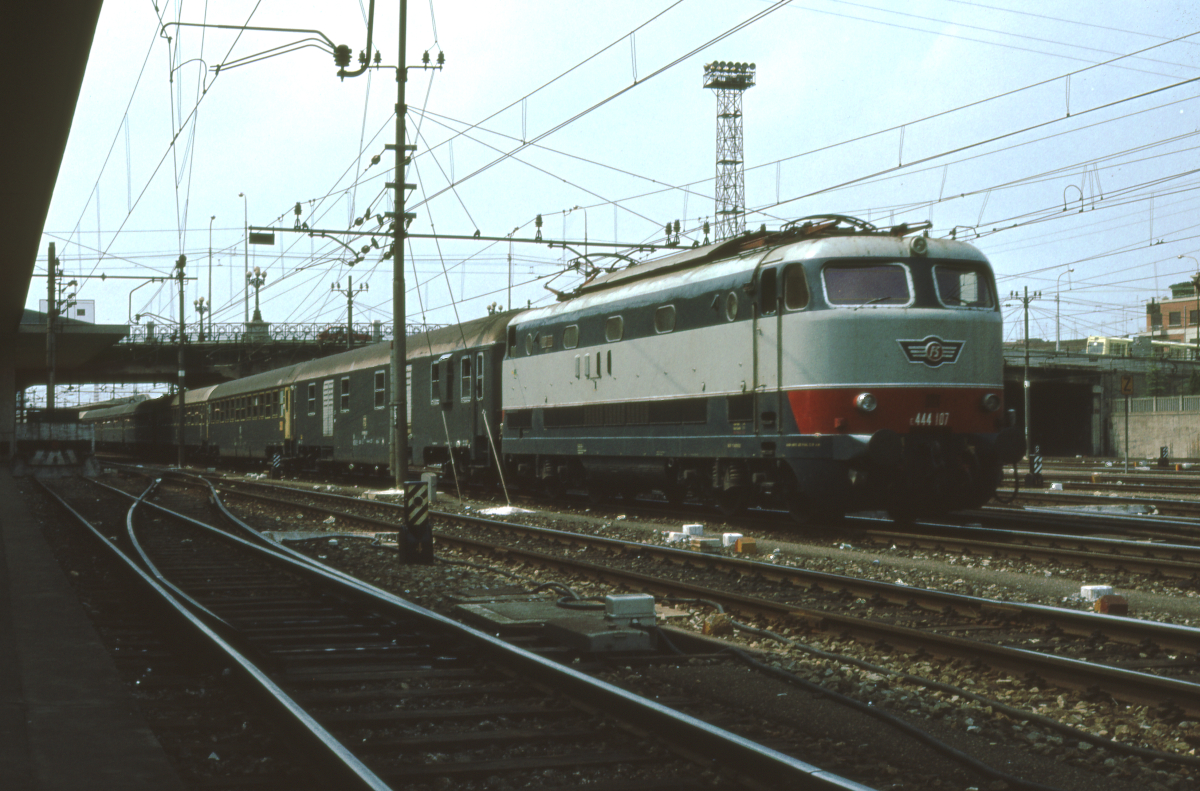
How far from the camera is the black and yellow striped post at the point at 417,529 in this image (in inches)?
487

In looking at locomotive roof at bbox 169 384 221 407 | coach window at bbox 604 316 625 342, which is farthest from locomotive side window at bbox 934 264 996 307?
locomotive roof at bbox 169 384 221 407

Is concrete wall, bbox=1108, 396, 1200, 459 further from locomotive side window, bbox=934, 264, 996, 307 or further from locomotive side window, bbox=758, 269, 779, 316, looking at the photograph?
locomotive side window, bbox=758, 269, 779, 316

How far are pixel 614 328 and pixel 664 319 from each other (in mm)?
1550

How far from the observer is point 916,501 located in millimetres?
14133

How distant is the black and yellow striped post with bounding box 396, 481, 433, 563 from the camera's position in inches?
487

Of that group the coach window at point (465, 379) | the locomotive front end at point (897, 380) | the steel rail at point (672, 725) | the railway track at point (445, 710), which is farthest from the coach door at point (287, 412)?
the steel rail at point (672, 725)

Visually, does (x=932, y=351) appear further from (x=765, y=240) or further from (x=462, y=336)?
(x=462, y=336)

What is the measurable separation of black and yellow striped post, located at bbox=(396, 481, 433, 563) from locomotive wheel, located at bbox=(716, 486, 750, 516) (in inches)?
184

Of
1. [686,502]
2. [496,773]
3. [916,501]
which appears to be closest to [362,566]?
[916,501]

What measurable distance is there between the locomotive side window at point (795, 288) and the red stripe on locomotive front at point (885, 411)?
104cm

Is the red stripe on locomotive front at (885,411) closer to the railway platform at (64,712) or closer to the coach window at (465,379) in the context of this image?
the railway platform at (64,712)

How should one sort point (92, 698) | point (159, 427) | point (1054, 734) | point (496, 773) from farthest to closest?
point (159, 427)
point (92, 698)
point (1054, 734)
point (496, 773)

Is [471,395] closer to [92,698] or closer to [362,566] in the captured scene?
[362,566]

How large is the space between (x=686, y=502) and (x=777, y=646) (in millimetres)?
12921
